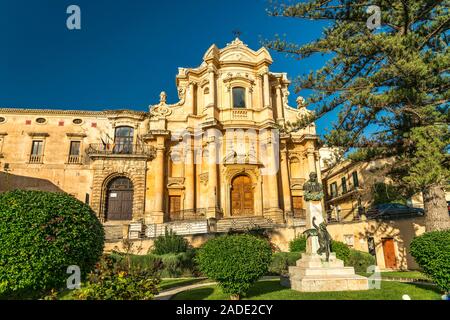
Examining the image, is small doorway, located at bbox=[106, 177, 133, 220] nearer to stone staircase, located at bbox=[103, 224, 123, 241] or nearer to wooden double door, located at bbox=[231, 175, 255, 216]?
stone staircase, located at bbox=[103, 224, 123, 241]

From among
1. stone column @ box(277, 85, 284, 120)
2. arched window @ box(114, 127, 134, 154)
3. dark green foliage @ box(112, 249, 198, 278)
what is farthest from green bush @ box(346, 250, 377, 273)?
→ arched window @ box(114, 127, 134, 154)

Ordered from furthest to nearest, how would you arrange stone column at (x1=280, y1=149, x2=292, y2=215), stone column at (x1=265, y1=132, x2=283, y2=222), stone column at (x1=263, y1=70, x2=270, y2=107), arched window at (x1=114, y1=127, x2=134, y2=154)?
arched window at (x1=114, y1=127, x2=134, y2=154) → stone column at (x1=263, y1=70, x2=270, y2=107) → stone column at (x1=280, y1=149, x2=292, y2=215) → stone column at (x1=265, y1=132, x2=283, y2=222)

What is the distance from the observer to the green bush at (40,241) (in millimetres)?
6418

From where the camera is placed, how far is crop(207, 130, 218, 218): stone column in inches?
874

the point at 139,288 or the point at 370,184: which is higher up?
the point at 370,184

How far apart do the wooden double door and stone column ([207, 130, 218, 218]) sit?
1997 millimetres

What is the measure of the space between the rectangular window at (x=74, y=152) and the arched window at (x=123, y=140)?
3.46 m

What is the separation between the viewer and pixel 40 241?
6.60 m

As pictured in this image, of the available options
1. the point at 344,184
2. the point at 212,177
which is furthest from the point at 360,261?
the point at 344,184

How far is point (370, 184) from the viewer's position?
12.4 metres
